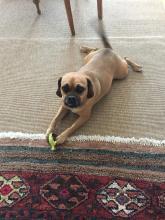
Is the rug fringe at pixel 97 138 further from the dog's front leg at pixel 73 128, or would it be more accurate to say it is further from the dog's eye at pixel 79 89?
Answer: the dog's eye at pixel 79 89

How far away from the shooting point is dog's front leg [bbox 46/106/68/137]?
1.31 meters

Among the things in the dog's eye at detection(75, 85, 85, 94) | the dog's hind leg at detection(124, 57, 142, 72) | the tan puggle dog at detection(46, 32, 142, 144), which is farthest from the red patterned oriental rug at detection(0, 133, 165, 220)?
the dog's hind leg at detection(124, 57, 142, 72)

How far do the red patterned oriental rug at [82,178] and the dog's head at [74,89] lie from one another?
174 millimetres

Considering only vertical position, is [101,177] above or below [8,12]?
below

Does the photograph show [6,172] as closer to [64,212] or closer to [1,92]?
[64,212]

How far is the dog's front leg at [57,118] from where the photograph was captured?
1310mm

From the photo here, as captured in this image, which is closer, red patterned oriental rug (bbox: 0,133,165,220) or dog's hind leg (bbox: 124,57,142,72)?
red patterned oriental rug (bbox: 0,133,165,220)

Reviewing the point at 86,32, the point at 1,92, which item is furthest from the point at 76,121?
the point at 86,32

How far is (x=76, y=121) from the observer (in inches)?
52.4

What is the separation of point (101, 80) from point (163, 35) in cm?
69

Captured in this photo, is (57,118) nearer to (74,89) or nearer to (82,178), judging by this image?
(74,89)

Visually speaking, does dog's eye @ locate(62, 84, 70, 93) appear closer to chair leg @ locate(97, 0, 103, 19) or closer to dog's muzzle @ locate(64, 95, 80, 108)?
dog's muzzle @ locate(64, 95, 80, 108)

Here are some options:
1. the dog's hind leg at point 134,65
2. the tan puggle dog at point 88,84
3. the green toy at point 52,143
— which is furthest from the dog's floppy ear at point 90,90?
the dog's hind leg at point 134,65

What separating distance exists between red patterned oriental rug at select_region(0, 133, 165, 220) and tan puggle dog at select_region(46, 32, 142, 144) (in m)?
0.10
